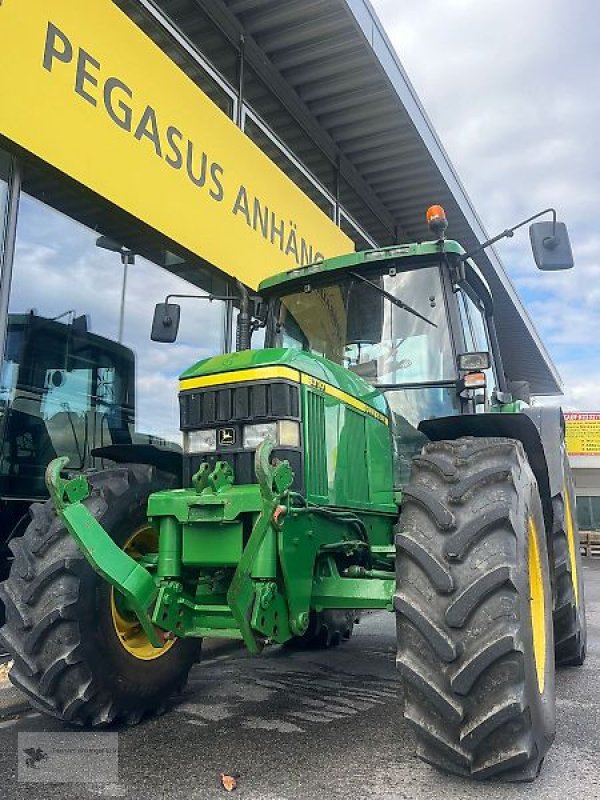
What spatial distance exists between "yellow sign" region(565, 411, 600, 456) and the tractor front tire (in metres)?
24.6

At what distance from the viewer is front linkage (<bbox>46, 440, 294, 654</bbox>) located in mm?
2842

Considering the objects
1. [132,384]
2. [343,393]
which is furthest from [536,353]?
[343,393]

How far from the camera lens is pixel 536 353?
20.5 m

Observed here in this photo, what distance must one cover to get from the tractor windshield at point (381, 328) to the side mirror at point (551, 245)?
68cm

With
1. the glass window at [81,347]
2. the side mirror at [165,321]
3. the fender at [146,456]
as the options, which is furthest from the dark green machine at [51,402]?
the fender at [146,456]

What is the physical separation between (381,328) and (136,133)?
110 inches

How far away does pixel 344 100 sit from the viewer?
8562 mm

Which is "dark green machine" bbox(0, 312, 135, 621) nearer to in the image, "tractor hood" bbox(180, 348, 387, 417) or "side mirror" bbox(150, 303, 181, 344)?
"side mirror" bbox(150, 303, 181, 344)

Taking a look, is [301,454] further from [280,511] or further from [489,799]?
[489,799]

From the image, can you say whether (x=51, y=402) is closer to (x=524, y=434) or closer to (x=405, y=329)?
(x=405, y=329)

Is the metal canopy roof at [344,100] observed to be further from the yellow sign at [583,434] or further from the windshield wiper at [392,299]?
the yellow sign at [583,434]

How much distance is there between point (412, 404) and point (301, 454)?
3.53 ft

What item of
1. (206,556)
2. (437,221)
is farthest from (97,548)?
(437,221)

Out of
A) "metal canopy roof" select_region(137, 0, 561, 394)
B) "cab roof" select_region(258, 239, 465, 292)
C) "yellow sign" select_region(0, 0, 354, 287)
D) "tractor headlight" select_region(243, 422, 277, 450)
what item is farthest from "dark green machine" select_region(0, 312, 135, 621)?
"metal canopy roof" select_region(137, 0, 561, 394)
